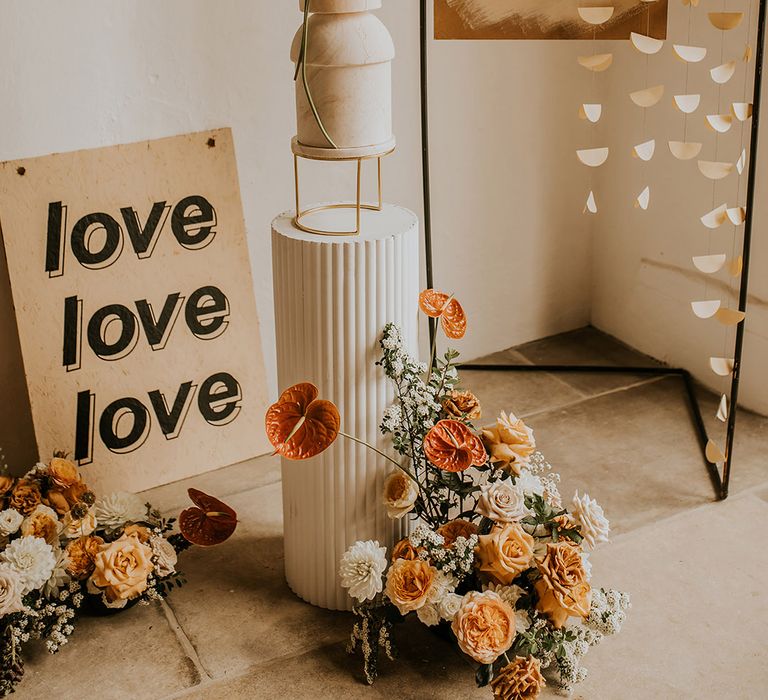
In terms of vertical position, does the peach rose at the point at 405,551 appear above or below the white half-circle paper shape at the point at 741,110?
below

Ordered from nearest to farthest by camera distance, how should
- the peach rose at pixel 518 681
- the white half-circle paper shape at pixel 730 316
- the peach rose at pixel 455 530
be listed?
the peach rose at pixel 518 681, the peach rose at pixel 455 530, the white half-circle paper shape at pixel 730 316

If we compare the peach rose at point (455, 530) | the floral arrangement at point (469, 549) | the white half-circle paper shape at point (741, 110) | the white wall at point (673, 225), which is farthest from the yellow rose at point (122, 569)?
the white wall at point (673, 225)

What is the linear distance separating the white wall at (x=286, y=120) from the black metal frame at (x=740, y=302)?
6.6 inches

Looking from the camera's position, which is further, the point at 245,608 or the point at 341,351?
the point at 245,608

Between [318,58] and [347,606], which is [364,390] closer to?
[347,606]

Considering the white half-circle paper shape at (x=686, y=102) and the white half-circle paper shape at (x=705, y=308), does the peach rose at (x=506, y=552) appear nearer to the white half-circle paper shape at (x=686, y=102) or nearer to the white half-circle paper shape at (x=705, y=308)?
the white half-circle paper shape at (x=705, y=308)

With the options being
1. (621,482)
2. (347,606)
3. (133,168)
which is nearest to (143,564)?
(347,606)

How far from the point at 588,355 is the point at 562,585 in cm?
151

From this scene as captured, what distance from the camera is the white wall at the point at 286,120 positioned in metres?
2.29

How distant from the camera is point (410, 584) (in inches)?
74.1

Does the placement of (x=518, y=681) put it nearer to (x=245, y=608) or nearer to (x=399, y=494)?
(x=399, y=494)

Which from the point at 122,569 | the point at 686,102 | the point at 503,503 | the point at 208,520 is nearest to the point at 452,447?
the point at 503,503

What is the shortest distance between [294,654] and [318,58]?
1154mm

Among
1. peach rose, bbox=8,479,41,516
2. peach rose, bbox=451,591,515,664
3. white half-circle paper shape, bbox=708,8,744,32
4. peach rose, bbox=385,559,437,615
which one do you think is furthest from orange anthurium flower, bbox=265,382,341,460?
white half-circle paper shape, bbox=708,8,744,32
